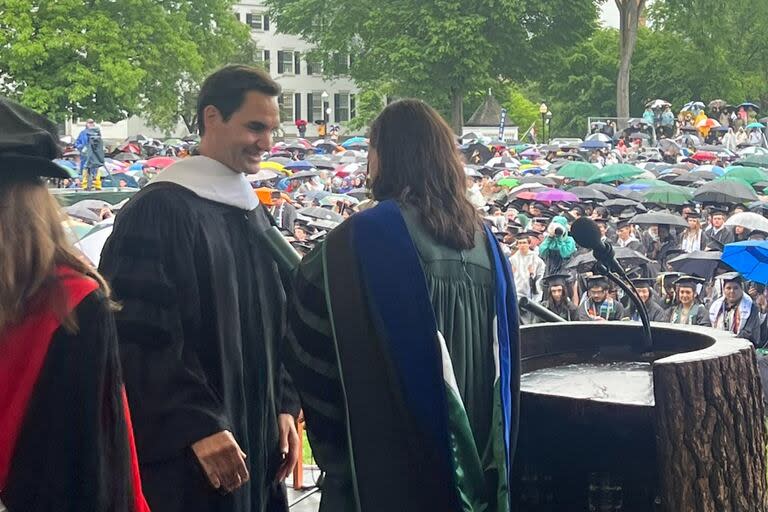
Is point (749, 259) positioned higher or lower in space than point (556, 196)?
higher

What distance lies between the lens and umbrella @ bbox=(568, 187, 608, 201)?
20438 millimetres

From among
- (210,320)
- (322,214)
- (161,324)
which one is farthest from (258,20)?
(161,324)

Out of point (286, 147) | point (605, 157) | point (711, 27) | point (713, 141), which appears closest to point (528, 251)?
point (605, 157)

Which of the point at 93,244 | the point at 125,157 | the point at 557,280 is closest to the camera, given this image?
the point at 93,244

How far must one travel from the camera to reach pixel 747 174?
21.6 meters

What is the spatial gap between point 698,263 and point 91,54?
1422 inches

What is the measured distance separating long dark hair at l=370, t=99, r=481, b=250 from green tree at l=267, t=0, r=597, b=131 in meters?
49.2

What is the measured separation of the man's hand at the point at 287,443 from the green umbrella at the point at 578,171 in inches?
816

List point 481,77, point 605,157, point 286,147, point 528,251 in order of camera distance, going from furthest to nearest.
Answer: point 481,77
point 286,147
point 605,157
point 528,251

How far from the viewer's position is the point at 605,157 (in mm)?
31391

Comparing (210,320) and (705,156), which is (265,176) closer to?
(705,156)

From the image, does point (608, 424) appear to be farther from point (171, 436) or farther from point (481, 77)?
point (481, 77)

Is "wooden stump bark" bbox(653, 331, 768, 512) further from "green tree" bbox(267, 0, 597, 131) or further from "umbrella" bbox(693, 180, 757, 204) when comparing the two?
"green tree" bbox(267, 0, 597, 131)

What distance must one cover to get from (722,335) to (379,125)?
54.6 inches
